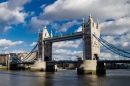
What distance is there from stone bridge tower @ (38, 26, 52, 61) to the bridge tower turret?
25.9 metres

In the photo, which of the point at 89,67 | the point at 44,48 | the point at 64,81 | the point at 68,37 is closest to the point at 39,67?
the point at 44,48

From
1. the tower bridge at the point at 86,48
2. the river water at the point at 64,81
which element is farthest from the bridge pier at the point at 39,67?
the river water at the point at 64,81

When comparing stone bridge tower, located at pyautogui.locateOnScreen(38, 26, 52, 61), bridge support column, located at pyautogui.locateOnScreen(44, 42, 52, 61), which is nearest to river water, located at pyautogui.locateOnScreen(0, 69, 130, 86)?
bridge support column, located at pyautogui.locateOnScreen(44, 42, 52, 61)

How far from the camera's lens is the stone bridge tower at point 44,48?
115 meters

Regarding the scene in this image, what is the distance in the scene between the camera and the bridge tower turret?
296 feet

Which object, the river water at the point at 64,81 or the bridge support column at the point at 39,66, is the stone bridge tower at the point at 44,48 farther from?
the river water at the point at 64,81

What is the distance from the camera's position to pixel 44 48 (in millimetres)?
115625

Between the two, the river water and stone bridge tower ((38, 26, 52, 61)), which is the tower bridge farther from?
the river water

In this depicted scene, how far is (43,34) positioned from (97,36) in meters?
33.6

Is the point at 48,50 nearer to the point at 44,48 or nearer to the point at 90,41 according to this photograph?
the point at 44,48

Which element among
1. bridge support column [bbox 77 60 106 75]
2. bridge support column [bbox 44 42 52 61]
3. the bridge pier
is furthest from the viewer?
bridge support column [bbox 44 42 52 61]

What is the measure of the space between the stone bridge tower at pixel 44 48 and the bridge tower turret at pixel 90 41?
1019 inches

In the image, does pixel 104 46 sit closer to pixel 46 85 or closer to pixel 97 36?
pixel 97 36

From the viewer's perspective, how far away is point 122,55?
81.3 meters
